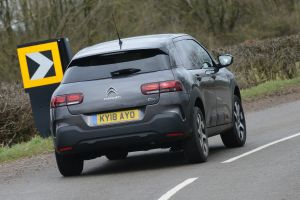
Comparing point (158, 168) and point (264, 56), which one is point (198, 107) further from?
point (264, 56)

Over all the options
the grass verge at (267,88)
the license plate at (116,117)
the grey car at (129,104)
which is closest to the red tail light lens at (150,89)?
the grey car at (129,104)

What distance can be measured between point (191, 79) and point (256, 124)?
19.8ft

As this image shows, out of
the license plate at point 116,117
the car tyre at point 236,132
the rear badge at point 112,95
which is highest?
Answer: the rear badge at point 112,95

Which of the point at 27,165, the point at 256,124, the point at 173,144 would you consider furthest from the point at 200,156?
the point at 256,124

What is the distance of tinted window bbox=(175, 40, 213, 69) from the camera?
1159 centimetres

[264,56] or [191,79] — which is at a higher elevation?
[191,79]

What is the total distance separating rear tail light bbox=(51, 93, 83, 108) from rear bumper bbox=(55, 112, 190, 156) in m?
0.29

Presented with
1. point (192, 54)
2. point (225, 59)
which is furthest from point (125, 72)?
point (225, 59)

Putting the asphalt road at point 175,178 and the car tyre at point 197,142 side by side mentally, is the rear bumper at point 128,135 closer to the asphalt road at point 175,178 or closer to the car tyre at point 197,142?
the car tyre at point 197,142

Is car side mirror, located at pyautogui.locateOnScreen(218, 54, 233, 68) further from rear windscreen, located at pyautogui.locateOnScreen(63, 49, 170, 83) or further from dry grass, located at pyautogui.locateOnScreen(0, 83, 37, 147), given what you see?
dry grass, located at pyautogui.locateOnScreen(0, 83, 37, 147)

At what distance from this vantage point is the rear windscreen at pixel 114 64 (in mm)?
10891

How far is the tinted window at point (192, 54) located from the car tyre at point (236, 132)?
930 mm

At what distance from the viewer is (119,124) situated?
10.5m

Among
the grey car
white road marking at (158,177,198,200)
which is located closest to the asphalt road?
white road marking at (158,177,198,200)
